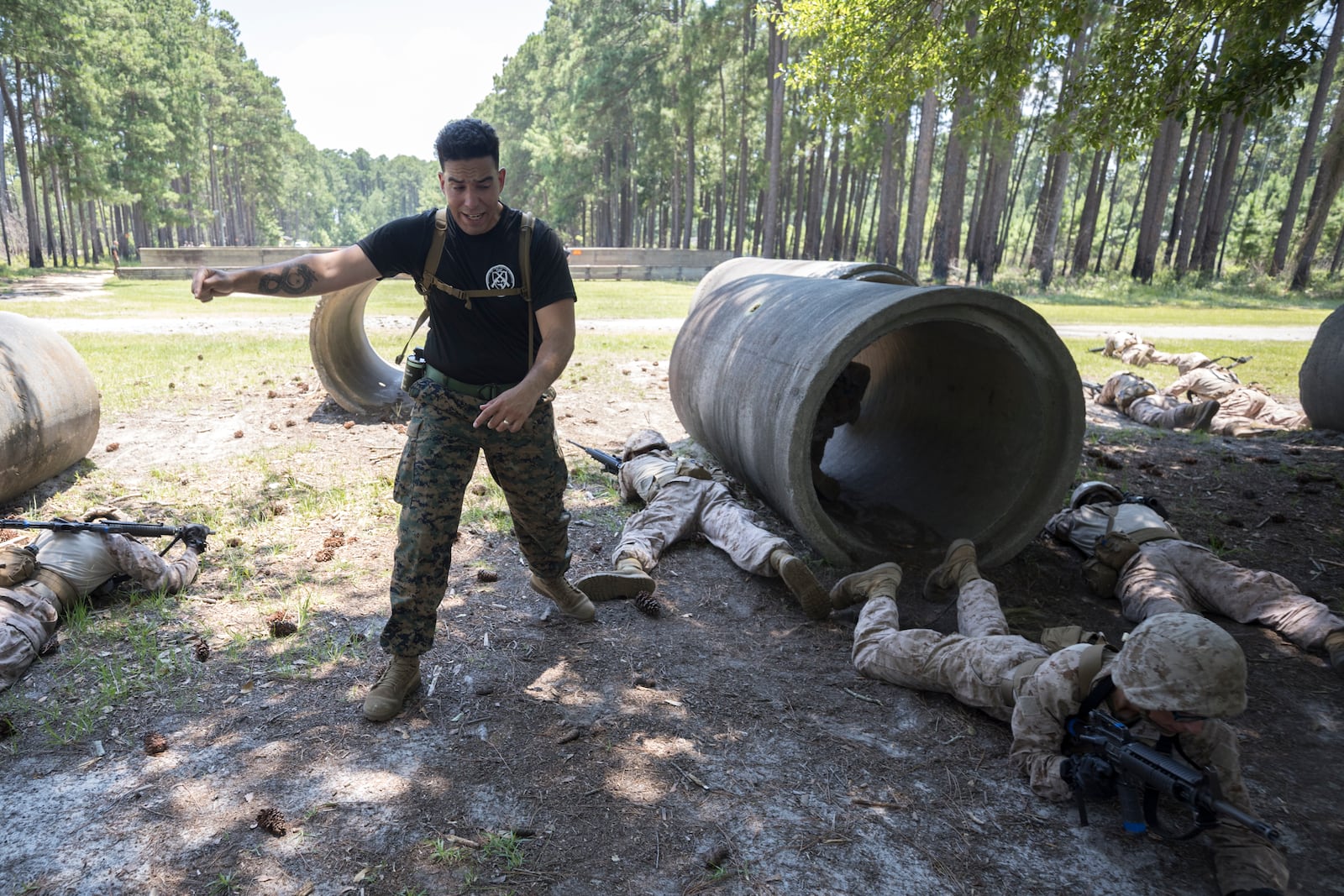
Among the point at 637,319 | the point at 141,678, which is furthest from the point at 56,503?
the point at 637,319

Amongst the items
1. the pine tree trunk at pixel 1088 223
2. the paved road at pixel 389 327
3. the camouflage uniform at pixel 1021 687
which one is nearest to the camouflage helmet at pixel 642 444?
the camouflage uniform at pixel 1021 687

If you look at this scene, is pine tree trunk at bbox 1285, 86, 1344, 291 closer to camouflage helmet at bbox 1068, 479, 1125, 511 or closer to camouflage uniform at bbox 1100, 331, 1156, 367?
camouflage uniform at bbox 1100, 331, 1156, 367

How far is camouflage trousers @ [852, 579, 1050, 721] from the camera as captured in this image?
350cm

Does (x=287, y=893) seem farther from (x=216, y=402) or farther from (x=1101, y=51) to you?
(x=1101, y=51)

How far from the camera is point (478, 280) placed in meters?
3.45

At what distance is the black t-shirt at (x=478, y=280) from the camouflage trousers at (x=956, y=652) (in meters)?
2.21

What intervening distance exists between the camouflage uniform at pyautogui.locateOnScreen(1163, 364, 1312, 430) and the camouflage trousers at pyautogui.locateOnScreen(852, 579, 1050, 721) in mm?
7310

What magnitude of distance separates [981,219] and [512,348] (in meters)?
31.6

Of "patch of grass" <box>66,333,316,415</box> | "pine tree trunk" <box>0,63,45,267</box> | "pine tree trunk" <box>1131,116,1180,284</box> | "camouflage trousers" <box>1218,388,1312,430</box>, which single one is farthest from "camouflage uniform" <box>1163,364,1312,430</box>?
"pine tree trunk" <box>0,63,45,267</box>

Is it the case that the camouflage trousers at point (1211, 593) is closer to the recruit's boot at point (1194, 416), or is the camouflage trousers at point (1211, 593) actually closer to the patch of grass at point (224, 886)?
the patch of grass at point (224, 886)

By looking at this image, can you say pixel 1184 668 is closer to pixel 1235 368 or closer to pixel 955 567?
pixel 955 567


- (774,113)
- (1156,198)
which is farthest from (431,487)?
(1156,198)

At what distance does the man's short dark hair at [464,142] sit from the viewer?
10.5ft

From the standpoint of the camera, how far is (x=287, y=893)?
2.48 m
